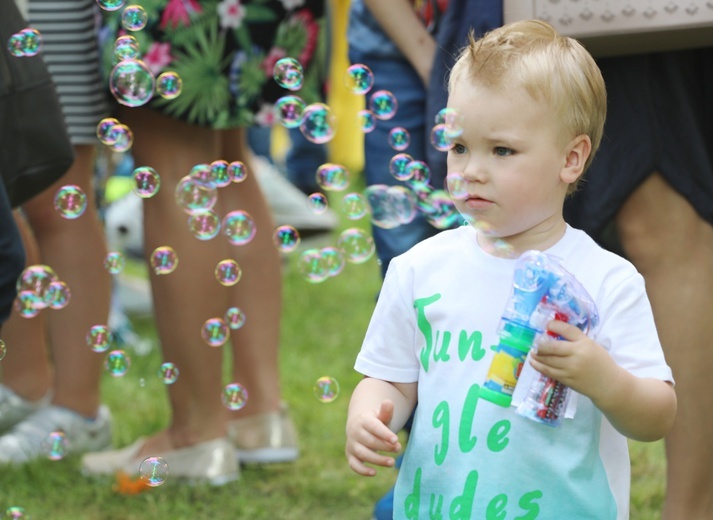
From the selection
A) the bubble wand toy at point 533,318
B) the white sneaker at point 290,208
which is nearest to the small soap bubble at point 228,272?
the bubble wand toy at point 533,318

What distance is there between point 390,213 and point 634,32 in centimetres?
58

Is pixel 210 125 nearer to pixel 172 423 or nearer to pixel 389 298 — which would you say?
pixel 172 423

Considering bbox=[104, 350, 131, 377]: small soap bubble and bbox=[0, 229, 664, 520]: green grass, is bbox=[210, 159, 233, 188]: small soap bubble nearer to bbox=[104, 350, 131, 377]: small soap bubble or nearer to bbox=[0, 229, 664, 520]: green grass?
bbox=[104, 350, 131, 377]: small soap bubble

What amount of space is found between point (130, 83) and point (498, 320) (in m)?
1.09

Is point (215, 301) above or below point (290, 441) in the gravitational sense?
above

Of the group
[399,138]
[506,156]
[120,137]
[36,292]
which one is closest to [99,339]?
[36,292]

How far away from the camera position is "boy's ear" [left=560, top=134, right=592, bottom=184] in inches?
67.2

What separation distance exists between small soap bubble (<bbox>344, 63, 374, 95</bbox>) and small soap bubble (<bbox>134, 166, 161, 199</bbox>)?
1.54ft

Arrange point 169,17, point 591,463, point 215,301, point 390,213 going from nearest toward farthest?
1. point 591,463
2. point 390,213
3. point 169,17
4. point 215,301

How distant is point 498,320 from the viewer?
65.6 inches

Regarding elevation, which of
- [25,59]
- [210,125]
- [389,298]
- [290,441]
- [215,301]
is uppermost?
[25,59]

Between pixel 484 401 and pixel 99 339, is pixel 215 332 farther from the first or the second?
pixel 484 401

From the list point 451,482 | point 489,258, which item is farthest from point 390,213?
→ point 451,482

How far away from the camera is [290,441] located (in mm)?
2945
